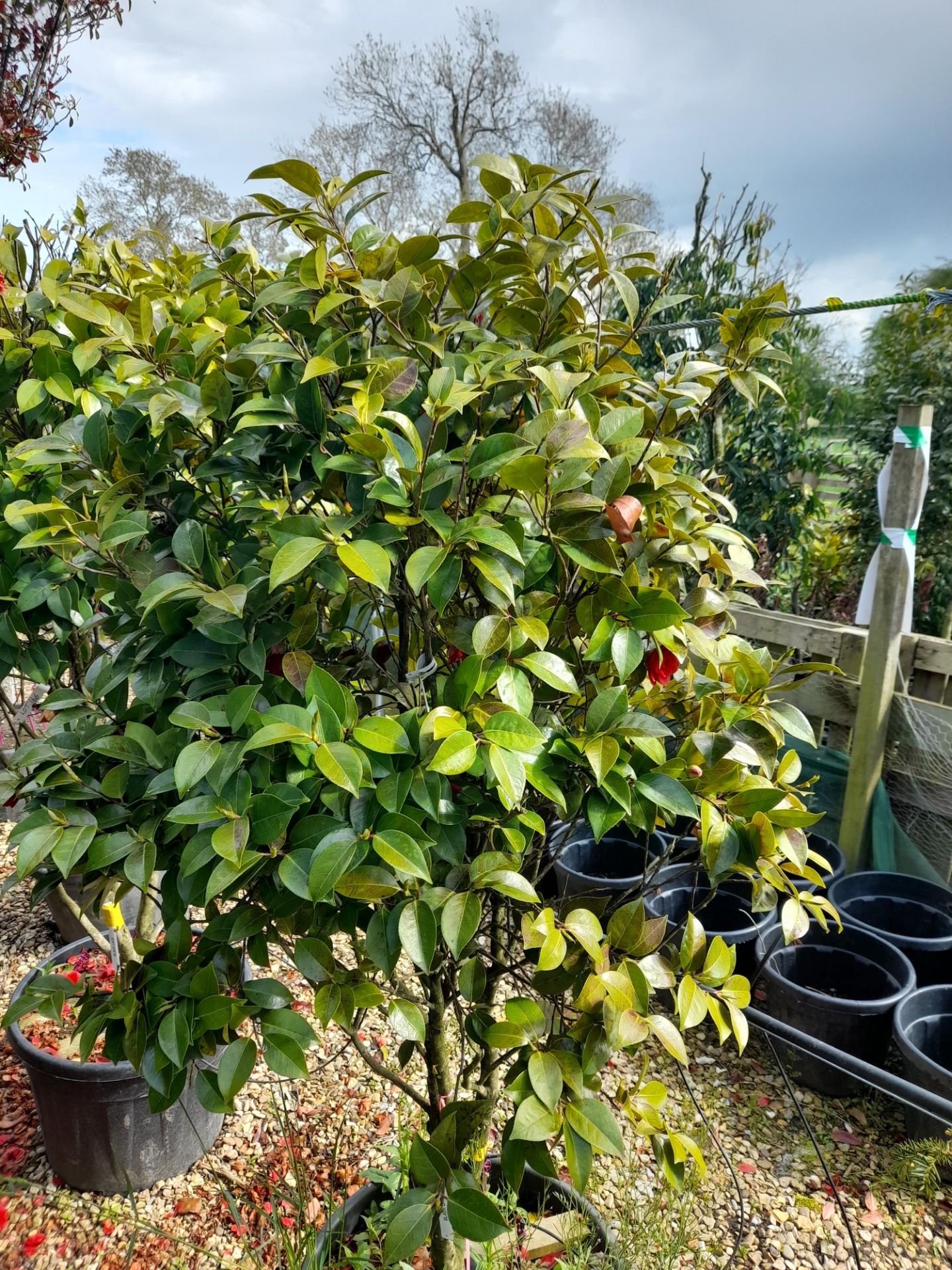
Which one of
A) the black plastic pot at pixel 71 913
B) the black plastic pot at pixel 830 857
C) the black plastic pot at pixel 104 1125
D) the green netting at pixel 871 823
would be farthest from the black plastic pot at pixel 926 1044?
the black plastic pot at pixel 71 913

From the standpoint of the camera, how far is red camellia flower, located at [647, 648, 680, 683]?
1.13 meters

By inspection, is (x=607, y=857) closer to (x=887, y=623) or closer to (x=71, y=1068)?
(x=887, y=623)

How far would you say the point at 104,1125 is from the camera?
1.88 m

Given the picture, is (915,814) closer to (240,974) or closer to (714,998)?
(714,998)

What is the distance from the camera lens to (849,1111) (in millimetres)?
2342

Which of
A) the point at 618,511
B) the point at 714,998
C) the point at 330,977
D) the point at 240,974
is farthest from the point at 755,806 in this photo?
the point at 240,974

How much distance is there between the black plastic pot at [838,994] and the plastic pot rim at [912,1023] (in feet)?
0.10

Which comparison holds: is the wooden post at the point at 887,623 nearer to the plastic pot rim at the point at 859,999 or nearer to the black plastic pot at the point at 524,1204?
the plastic pot rim at the point at 859,999

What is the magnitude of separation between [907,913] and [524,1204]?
6.05ft

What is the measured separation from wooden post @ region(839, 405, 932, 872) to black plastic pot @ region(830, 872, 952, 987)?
0.31 metres

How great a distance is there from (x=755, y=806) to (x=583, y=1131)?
1.47ft

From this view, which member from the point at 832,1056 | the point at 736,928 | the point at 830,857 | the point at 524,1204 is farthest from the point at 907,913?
the point at 524,1204

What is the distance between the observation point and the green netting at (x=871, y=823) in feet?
10.1

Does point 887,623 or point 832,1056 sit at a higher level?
point 887,623
